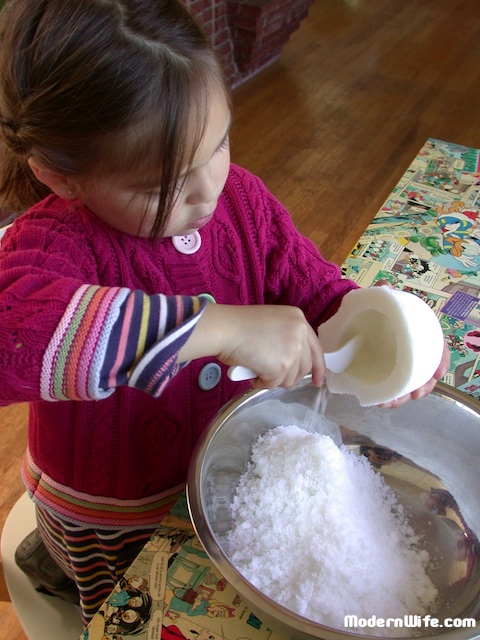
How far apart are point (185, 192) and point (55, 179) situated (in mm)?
132

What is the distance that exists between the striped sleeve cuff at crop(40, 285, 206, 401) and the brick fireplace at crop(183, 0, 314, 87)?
2258mm

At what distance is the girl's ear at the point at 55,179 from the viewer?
1.92 ft

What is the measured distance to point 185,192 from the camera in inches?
22.4

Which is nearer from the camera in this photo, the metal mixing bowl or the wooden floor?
the metal mixing bowl

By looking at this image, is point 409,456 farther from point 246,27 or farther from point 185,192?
point 246,27

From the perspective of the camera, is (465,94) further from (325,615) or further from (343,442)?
(325,615)

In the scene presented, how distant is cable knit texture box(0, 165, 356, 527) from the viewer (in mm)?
650

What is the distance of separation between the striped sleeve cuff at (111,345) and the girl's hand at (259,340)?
0.10ft

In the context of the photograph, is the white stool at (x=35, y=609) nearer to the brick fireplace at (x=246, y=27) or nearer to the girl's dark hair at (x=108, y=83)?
the girl's dark hair at (x=108, y=83)

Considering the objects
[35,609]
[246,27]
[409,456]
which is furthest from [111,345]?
[246,27]

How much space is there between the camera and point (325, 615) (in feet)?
1.72

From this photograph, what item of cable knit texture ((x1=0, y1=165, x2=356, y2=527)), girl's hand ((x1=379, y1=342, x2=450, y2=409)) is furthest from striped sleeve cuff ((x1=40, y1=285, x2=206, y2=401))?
girl's hand ((x1=379, y1=342, x2=450, y2=409))

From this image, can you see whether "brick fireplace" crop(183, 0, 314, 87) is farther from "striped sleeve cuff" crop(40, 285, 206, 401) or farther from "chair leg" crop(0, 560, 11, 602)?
"striped sleeve cuff" crop(40, 285, 206, 401)

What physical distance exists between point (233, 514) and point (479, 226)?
2.24 ft
